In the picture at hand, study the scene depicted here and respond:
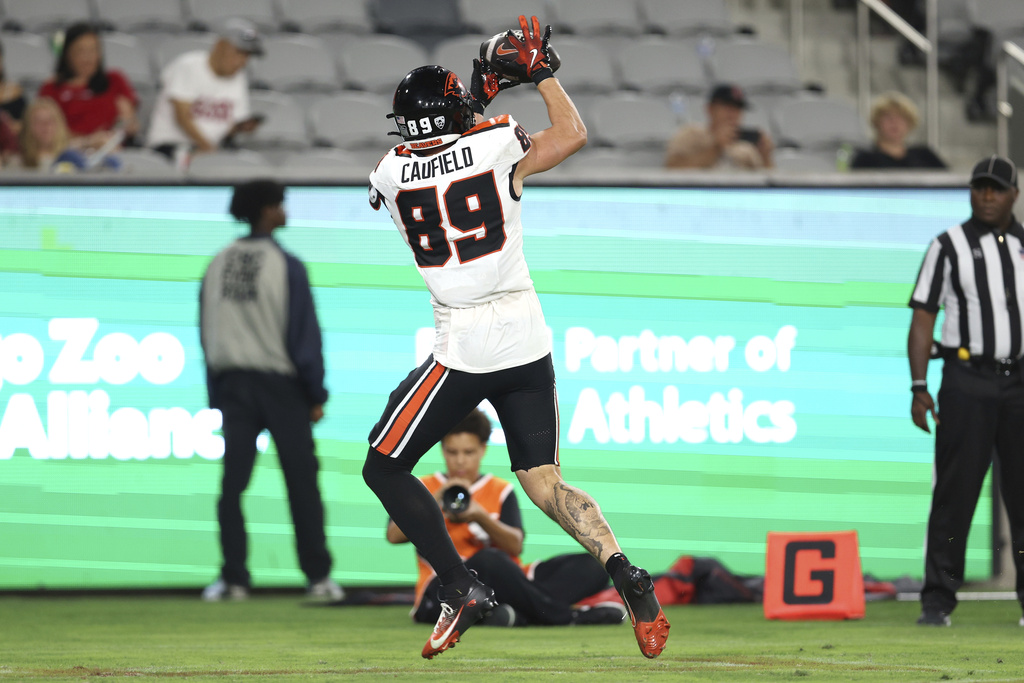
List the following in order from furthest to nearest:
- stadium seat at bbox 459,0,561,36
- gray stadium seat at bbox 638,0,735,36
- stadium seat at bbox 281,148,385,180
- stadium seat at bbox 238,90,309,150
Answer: gray stadium seat at bbox 638,0,735,36, stadium seat at bbox 459,0,561,36, stadium seat at bbox 238,90,309,150, stadium seat at bbox 281,148,385,180

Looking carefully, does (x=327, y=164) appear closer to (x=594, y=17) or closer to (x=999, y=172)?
(x=594, y=17)

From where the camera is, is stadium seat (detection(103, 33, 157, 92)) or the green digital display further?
stadium seat (detection(103, 33, 157, 92))

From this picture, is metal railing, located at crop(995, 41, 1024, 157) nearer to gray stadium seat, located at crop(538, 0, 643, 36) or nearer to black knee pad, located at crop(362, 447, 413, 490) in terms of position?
gray stadium seat, located at crop(538, 0, 643, 36)

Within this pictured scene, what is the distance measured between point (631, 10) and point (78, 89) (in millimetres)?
4686

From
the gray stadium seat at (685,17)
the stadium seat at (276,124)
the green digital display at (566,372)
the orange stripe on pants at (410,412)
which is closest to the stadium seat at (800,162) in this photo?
the green digital display at (566,372)

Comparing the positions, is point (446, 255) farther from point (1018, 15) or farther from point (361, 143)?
point (1018, 15)

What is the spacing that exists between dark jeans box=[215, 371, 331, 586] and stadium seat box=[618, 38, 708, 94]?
4370 mm

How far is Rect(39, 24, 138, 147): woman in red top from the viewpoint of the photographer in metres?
8.67

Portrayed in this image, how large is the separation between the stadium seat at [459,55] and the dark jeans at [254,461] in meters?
3.19

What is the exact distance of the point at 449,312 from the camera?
4336 mm

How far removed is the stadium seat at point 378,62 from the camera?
1002 cm

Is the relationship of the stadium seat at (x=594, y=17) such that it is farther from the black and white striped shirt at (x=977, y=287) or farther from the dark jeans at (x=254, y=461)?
the black and white striped shirt at (x=977, y=287)

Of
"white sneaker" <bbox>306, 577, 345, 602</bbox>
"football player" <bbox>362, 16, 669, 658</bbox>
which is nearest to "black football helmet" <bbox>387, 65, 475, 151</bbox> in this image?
"football player" <bbox>362, 16, 669, 658</bbox>

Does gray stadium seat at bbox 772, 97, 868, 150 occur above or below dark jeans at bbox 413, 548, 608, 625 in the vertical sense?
above
